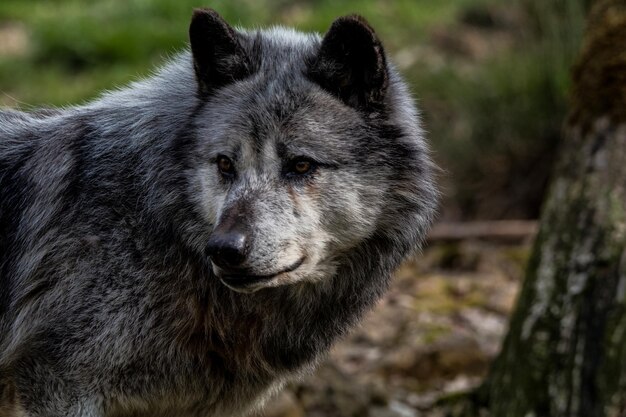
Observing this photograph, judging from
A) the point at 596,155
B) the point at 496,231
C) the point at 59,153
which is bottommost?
the point at 496,231

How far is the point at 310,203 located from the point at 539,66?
22.0ft

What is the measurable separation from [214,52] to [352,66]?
0.59 m

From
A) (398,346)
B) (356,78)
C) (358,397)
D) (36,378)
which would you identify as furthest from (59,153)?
(398,346)

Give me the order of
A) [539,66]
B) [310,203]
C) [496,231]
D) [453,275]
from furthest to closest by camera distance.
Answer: [539,66] → [496,231] → [453,275] → [310,203]

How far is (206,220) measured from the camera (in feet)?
14.4

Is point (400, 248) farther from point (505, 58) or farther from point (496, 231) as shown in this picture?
point (505, 58)

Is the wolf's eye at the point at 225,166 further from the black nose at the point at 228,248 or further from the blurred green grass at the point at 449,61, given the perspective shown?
the blurred green grass at the point at 449,61

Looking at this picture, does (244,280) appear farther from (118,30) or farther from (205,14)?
(118,30)

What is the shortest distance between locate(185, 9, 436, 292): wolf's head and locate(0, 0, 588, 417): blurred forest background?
1.97 meters

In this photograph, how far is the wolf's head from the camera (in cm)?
414

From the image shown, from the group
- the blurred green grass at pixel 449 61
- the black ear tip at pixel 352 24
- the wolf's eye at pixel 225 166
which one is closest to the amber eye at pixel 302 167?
the wolf's eye at pixel 225 166

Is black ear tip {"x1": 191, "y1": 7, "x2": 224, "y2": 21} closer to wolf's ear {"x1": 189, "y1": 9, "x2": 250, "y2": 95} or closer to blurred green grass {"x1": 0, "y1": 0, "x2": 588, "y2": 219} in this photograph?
wolf's ear {"x1": 189, "y1": 9, "x2": 250, "y2": 95}

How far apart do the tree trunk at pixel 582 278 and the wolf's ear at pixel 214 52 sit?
204 cm

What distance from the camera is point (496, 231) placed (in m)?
9.38
